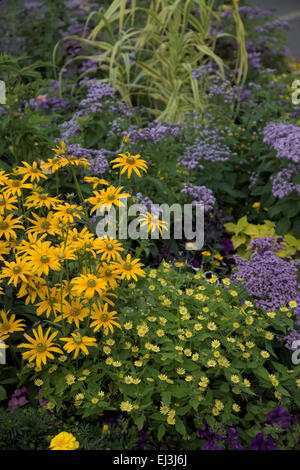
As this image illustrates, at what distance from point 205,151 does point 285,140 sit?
0.54 metres

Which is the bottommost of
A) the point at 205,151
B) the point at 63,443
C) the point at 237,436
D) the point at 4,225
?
the point at 237,436

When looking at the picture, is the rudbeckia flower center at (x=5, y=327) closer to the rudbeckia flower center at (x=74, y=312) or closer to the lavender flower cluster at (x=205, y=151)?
the rudbeckia flower center at (x=74, y=312)

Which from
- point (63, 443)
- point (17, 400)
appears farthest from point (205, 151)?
point (63, 443)

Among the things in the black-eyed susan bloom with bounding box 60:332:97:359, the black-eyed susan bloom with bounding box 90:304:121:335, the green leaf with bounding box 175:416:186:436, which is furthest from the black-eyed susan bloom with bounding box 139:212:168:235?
the green leaf with bounding box 175:416:186:436

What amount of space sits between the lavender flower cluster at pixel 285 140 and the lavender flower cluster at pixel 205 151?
11.1 inches

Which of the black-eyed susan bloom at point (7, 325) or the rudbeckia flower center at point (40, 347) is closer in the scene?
the rudbeckia flower center at point (40, 347)

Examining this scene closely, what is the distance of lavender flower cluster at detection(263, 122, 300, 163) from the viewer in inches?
129

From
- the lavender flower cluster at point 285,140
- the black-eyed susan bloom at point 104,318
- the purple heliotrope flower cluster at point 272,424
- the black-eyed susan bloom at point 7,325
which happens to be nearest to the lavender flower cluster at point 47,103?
the lavender flower cluster at point 285,140

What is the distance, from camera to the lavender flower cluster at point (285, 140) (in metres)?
3.27

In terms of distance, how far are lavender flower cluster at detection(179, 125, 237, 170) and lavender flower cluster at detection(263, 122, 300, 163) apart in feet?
0.93

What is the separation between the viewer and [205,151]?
3555 millimetres

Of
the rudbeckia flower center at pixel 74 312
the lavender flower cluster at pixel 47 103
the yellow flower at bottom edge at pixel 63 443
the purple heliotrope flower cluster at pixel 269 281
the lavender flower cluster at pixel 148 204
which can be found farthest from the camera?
the lavender flower cluster at pixel 47 103

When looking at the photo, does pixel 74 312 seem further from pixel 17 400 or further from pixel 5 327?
pixel 17 400

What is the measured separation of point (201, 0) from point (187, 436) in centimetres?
388
